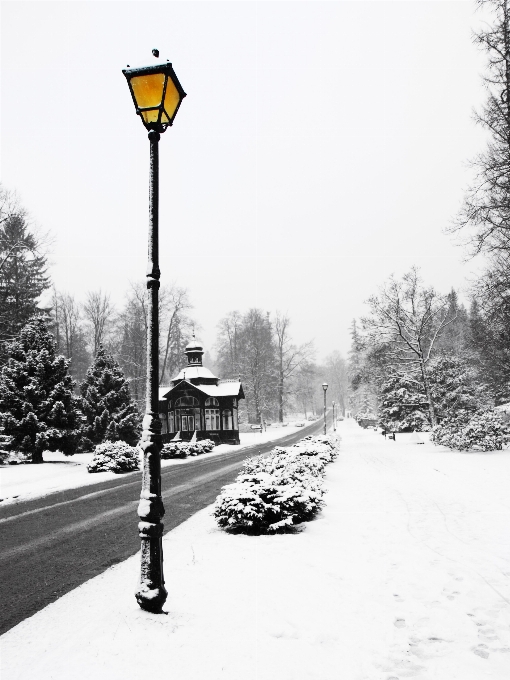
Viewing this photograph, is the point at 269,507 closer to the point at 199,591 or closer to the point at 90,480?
the point at 199,591

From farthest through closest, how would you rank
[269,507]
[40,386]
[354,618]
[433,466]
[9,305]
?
[9,305]
[40,386]
[433,466]
[269,507]
[354,618]

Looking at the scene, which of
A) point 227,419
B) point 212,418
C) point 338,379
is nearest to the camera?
point 212,418

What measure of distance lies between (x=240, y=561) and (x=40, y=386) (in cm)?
1739

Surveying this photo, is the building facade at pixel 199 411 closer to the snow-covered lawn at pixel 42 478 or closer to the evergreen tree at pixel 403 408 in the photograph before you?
the evergreen tree at pixel 403 408

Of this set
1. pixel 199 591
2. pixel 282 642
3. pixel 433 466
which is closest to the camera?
pixel 282 642

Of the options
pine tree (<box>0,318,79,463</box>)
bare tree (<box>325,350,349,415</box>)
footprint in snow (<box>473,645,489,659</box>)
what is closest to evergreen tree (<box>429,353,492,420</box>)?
pine tree (<box>0,318,79,463</box>)

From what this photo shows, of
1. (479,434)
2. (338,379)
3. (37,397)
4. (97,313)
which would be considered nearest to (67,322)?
(97,313)

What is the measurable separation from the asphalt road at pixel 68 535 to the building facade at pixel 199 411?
24.3m

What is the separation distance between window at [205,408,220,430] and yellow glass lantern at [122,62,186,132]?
120ft

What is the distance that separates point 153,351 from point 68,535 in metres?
5.68

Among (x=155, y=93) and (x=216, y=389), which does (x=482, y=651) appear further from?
(x=216, y=389)

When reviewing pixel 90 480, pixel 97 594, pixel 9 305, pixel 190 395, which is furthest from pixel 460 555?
pixel 190 395

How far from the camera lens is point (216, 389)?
40094 millimetres

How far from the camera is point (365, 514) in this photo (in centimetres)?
800
